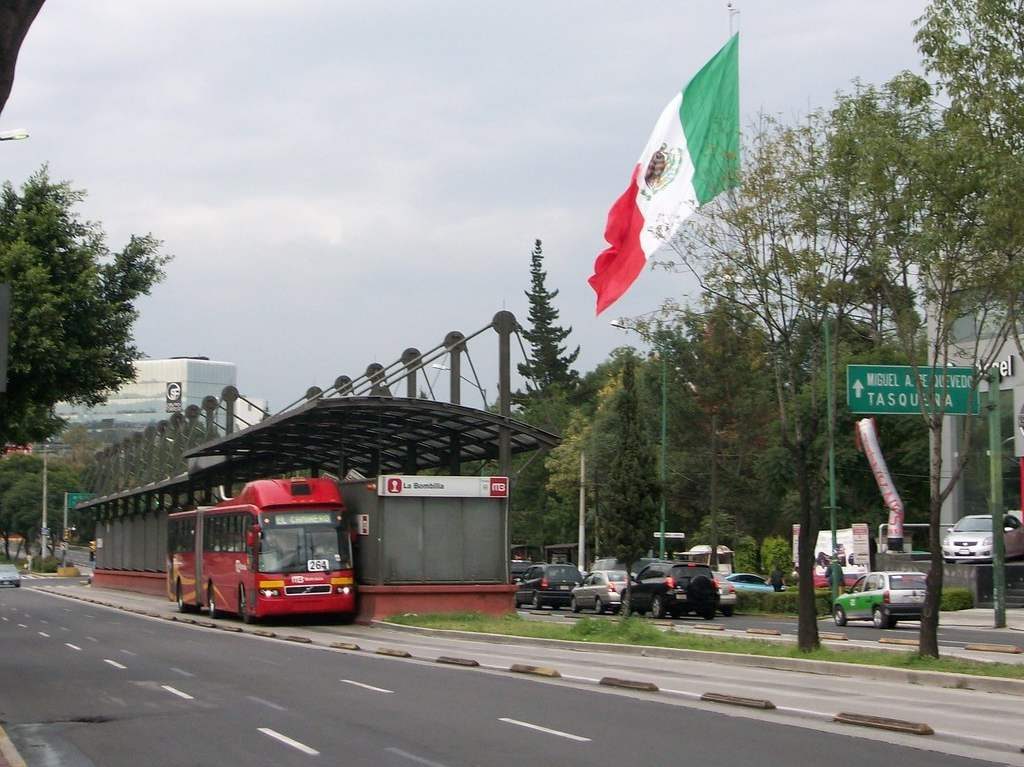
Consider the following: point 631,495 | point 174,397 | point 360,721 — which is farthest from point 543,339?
point 360,721

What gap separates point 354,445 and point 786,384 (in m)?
19.1

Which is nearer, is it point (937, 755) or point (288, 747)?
point (937, 755)

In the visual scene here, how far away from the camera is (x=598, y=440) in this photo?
2931 inches

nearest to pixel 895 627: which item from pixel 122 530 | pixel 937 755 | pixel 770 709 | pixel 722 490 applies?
pixel 770 709

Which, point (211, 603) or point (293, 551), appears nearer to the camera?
point (293, 551)

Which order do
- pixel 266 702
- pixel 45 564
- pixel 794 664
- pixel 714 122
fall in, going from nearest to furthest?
1. pixel 266 702
2. pixel 794 664
3. pixel 714 122
4. pixel 45 564

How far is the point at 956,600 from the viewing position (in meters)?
42.6

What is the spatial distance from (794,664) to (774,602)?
24974 millimetres

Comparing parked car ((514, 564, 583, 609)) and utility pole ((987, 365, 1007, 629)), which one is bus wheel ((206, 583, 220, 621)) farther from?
utility pole ((987, 365, 1007, 629))

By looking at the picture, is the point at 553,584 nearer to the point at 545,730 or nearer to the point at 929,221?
the point at 929,221

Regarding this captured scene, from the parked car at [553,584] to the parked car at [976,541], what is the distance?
13.5 meters

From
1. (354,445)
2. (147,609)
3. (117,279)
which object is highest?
(117,279)

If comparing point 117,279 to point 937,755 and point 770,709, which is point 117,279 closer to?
point 770,709

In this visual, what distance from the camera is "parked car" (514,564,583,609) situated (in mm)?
51438
